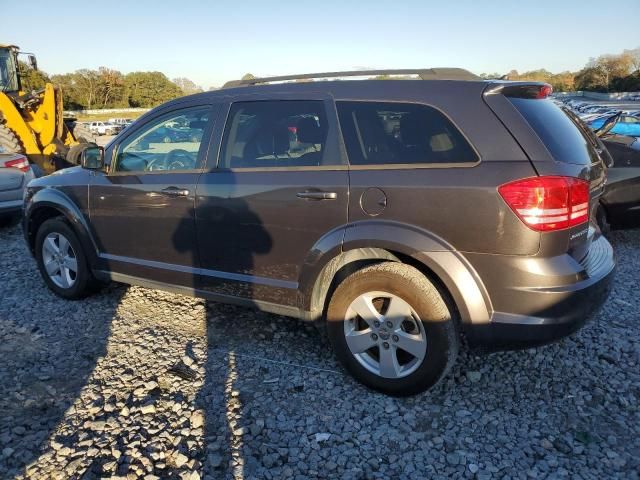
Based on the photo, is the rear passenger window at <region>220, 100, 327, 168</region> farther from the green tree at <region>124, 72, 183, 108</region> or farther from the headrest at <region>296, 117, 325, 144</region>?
the green tree at <region>124, 72, 183, 108</region>

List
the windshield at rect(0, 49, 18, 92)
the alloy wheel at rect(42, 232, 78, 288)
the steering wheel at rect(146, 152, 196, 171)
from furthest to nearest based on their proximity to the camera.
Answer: the windshield at rect(0, 49, 18, 92), the alloy wheel at rect(42, 232, 78, 288), the steering wheel at rect(146, 152, 196, 171)

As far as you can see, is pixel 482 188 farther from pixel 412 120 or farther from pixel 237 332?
pixel 237 332

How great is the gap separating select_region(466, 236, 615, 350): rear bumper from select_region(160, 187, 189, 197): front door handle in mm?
2153

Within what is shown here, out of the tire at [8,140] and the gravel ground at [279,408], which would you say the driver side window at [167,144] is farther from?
the tire at [8,140]

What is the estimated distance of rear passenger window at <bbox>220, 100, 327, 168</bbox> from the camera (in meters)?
3.07

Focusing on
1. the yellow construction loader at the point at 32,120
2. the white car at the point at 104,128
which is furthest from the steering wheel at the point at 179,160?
the white car at the point at 104,128

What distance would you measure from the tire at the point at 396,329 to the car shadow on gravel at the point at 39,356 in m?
1.72

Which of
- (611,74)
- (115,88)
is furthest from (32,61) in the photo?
(611,74)

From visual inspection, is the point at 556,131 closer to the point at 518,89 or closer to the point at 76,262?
the point at 518,89

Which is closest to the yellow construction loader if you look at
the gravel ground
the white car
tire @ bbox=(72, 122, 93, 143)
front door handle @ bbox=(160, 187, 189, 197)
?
tire @ bbox=(72, 122, 93, 143)

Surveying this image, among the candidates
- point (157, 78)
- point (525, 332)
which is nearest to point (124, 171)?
point (525, 332)

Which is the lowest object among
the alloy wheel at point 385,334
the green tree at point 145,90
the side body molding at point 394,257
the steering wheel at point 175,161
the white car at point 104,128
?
the alloy wheel at point 385,334

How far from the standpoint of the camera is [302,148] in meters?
3.12

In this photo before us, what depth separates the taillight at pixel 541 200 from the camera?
7.82 feet
